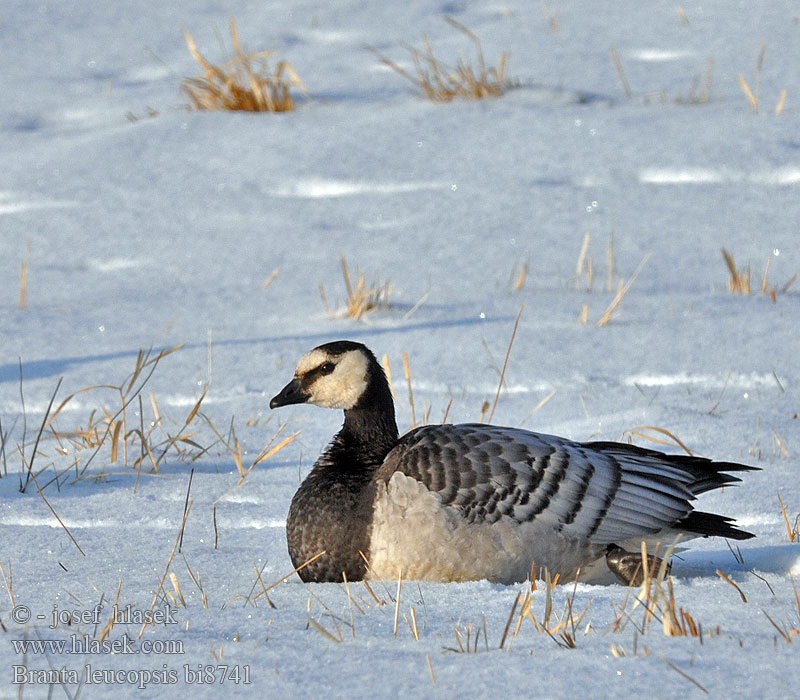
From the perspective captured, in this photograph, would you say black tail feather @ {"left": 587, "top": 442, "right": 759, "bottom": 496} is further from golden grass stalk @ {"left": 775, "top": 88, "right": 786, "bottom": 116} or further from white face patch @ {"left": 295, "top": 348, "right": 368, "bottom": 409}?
golden grass stalk @ {"left": 775, "top": 88, "right": 786, "bottom": 116}

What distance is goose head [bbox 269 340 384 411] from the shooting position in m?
3.92

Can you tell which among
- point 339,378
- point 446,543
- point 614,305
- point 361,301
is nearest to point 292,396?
point 339,378

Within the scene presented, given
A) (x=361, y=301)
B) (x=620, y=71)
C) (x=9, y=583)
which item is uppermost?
(x=9, y=583)

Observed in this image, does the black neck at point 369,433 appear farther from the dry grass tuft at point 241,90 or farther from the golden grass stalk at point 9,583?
the dry grass tuft at point 241,90

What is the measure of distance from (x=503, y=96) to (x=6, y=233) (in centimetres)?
433

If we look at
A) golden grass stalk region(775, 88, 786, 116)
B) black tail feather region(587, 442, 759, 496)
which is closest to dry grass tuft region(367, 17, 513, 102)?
golden grass stalk region(775, 88, 786, 116)

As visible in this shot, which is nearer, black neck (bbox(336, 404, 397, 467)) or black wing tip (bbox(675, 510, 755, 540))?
black wing tip (bbox(675, 510, 755, 540))

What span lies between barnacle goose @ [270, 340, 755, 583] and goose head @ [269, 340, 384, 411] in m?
0.25

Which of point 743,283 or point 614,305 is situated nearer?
point 614,305

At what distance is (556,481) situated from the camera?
3.46 meters

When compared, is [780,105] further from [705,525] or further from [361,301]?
[705,525]

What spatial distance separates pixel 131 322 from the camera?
21.3 ft

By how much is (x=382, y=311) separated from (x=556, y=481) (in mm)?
3098

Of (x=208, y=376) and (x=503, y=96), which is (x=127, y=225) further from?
(x=503, y=96)
